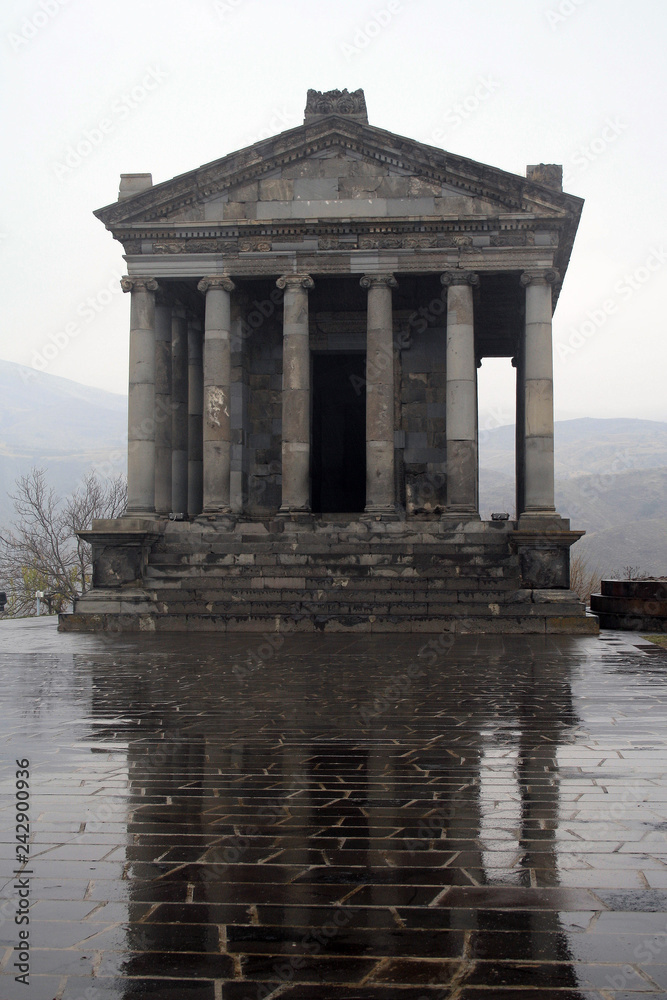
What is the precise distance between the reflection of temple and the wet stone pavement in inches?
0.7

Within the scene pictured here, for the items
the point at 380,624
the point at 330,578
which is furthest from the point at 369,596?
the point at 330,578

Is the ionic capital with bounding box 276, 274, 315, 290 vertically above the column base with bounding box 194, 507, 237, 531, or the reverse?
the ionic capital with bounding box 276, 274, 315, 290

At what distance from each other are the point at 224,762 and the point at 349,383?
25924 millimetres

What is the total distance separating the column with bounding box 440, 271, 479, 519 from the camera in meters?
23.8

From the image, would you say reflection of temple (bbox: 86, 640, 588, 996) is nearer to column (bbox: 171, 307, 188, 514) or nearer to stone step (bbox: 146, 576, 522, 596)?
stone step (bbox: 146, 576, 522, 596)

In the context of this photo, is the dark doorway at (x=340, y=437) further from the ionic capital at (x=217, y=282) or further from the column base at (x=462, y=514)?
the column base at (x=462, y=514)

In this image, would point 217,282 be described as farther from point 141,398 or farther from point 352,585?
point 352,585

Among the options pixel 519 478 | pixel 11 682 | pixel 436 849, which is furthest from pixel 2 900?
pixel 519 478

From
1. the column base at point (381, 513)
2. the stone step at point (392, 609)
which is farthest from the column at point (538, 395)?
the stone step at point (392, 609)

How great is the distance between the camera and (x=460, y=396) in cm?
2405

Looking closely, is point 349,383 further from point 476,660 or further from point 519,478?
point 476,660

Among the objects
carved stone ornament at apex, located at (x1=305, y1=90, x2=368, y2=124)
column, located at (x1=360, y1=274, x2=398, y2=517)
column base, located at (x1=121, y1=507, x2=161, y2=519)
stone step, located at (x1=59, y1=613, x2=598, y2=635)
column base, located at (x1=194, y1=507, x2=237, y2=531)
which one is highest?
carved stone ornament at apex, located at (x1=305, y1=90, x2=368, y2=124)

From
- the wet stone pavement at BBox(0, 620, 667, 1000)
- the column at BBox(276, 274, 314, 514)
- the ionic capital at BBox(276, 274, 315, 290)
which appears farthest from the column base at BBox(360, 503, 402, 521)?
the wet stone pavement at BBox(0, 620, 667, 1000)

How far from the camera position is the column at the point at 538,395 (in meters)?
23.5
